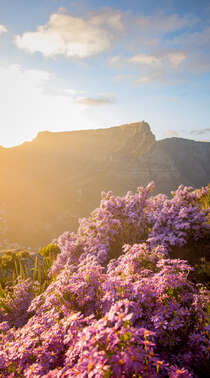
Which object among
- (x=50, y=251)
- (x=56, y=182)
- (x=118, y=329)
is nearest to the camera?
(x=118, y=329)

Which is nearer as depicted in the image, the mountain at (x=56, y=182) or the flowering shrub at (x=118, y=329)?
the flowering shrub at (x=118, y=329)

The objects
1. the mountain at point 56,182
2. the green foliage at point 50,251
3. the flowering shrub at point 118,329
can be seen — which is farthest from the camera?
the mountain at point 56,182

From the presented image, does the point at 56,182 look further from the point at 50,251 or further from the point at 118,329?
the point at 118,329

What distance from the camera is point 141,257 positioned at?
4.41 metres

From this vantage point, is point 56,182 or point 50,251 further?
point 56,182

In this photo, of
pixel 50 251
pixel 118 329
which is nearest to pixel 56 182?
pixel 50 251

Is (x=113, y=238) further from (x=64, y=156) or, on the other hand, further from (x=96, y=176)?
(x=64, y=156)

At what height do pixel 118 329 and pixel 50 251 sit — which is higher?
pixel 118 329

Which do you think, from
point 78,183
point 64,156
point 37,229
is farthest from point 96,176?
point 37,229

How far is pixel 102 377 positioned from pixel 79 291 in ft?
5.85

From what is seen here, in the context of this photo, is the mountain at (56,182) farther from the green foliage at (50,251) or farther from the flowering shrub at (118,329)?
the flowering shrub at (118,329)

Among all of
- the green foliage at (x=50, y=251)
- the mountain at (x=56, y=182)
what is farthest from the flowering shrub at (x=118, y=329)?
the mountain at (x=56, y=182)

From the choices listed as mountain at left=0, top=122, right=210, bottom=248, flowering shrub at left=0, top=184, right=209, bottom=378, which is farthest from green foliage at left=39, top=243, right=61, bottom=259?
mountain at left=0, top=122, right=210, bottom=248

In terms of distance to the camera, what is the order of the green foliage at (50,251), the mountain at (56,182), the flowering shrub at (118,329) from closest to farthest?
1. the flowering shrub at (118,329)
2. the green foliage at (50,251)
3. the mountain at (56,182)
